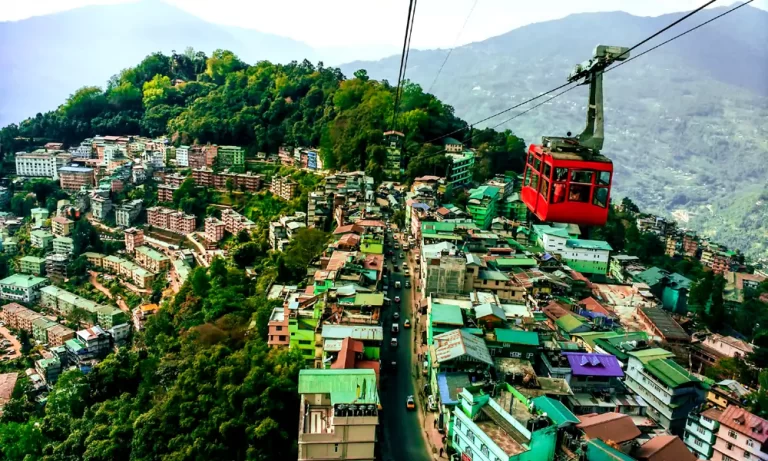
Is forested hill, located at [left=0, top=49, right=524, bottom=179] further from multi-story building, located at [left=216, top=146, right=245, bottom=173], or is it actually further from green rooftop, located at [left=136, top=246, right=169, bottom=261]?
green rooftop, located at [left=136, top=246, right=169, bottom=261]

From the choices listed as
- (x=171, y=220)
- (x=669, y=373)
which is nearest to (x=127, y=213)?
(x=171, y=220)

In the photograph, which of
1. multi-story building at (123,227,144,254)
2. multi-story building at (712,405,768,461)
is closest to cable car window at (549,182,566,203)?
multi-story building at (712,405,768,461)

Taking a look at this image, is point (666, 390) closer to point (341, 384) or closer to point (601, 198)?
point (341, 384)

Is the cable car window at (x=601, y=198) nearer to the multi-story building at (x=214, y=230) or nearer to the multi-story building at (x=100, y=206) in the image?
the multi-story building at (x=214, y=230)

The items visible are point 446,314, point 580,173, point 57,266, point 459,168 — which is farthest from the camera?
point 57,266

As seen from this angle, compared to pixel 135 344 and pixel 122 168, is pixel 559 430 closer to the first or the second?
pixel 135 344

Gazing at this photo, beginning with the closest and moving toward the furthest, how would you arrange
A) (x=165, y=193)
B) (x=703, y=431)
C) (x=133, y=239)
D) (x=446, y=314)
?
(x=703, y=431), (x=446, y=314), (x=133, y=239), (x=165, y=193)
